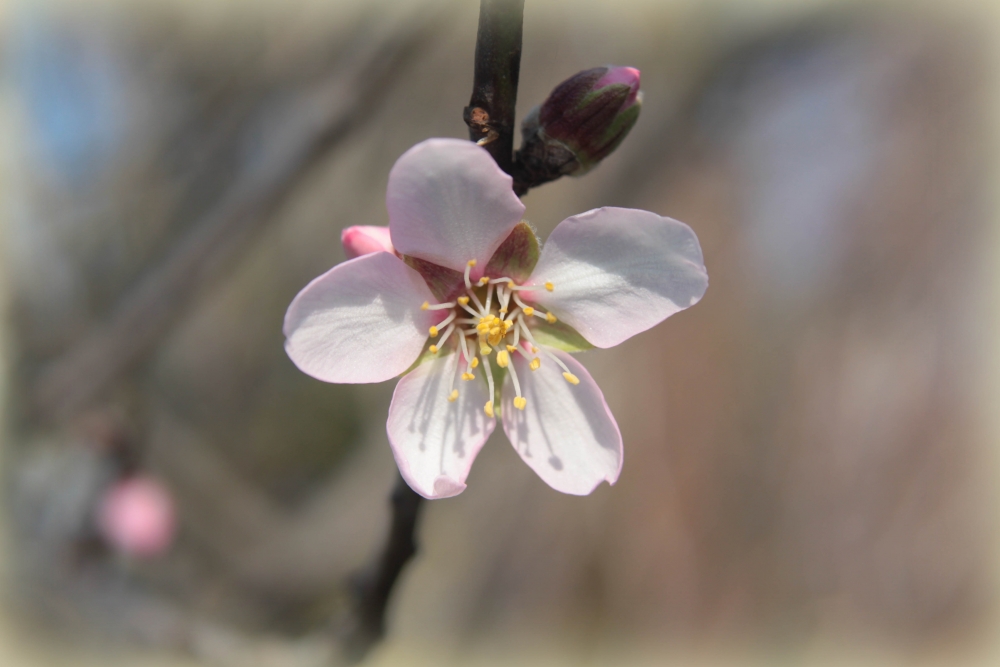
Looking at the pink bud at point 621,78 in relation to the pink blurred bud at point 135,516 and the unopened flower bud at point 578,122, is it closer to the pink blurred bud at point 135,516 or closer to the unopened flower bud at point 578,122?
the unopened flower bud at point 578,122

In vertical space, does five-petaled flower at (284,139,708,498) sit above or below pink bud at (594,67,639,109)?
below

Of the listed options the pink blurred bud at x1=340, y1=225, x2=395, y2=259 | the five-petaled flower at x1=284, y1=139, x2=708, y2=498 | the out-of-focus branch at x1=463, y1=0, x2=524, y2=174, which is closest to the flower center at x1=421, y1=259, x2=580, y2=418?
the five-petaled flower at x1=284, y1=139, x2=708, y2=498

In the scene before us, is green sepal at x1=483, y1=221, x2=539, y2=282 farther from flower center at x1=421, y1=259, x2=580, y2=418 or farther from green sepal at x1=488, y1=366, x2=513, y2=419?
green sepal at x1=488, y1=366, x2=513, y2=419

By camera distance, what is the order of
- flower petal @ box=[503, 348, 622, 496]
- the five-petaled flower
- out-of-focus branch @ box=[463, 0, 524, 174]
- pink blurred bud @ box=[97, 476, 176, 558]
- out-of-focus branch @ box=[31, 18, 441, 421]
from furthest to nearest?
pink blurred bud @ box=[97, 476, 176, 558] → out-of-focus branch @ box=[31, 18, 441, 421] → flower petal @ box=[503, 348, 622, 496] → the five-petaled flower → out-of-focus branch @ box=[463, 0, 524, 174]

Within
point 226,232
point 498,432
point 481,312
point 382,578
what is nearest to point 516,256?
point 481,312

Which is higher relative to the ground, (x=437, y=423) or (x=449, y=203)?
(x=449, y=203)

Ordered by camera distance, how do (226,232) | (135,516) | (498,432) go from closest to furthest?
(226,232)
(135,516)
(498,432)

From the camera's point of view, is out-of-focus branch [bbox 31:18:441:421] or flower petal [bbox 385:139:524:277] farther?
out-of-focus branch [bbox 31:18:441:421]

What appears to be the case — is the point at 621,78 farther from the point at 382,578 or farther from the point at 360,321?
the point at 382,578
